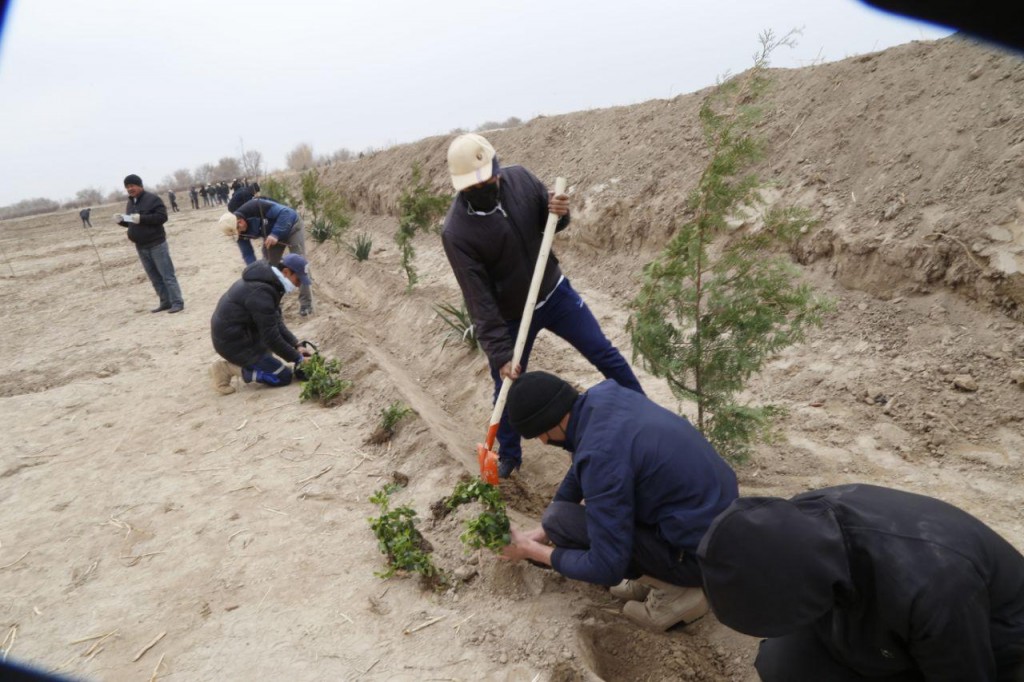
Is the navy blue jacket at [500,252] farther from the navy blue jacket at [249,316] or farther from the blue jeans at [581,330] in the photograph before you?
the navy blue jacket at [249,316]

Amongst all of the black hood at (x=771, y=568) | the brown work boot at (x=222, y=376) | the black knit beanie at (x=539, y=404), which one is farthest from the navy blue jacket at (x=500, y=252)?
the brown work boot at (x=222, y=376)

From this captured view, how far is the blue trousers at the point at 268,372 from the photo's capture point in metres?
5.94

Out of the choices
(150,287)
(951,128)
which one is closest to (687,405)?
(951,128)

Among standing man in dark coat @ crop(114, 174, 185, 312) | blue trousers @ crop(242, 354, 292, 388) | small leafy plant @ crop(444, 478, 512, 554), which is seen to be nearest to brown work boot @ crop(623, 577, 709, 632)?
small leafy plant @ crop(444, 478, 512, 554)

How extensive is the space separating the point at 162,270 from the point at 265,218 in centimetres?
224

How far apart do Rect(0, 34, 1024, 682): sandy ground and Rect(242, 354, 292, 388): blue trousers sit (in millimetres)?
162

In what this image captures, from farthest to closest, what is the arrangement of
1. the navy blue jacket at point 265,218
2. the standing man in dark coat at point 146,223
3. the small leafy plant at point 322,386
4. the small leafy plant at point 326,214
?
the small leafy plant at point 326,214 → the standing man in dark coat at point 146,223 → the navy blue jacket at point 265,218 → the small leafy plant at point 322,386

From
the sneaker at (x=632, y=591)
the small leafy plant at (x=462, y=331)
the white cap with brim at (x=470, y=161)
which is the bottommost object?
the sneaker at (x=632, y=591)

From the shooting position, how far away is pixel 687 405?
474 cm

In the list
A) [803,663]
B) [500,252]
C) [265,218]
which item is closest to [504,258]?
[500,252]

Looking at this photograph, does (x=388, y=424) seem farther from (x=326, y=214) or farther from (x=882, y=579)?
(x=326, y=214)

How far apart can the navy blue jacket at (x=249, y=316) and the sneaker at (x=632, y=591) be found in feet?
13.5

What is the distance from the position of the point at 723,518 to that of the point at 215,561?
307 cm

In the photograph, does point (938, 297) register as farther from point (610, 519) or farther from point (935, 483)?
point (610, 519)
